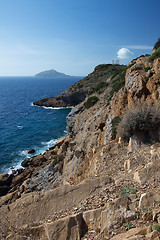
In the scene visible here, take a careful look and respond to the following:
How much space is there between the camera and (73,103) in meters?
67.6

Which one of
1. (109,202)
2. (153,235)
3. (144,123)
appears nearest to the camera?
(153,235)

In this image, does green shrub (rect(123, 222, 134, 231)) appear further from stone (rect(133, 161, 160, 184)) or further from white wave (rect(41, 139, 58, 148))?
white wave (rect(41, 139, 58, 148))

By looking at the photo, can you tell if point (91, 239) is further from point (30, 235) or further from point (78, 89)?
point (78, 89)

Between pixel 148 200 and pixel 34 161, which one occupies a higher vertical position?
pixel 148 200

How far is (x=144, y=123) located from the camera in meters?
9.07

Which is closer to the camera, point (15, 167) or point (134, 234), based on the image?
point (134, 234)

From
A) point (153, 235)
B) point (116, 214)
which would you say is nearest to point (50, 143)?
point (116, 214)

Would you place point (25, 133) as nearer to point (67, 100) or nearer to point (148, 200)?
point (67, 100)

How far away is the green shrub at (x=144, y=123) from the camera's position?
8.91 m

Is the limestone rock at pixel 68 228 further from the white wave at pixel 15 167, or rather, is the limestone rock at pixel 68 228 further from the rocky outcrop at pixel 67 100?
the rocky outcrop at pixel 67 100

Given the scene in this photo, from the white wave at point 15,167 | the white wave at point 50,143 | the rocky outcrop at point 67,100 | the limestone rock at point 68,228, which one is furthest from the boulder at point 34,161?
the rocky outcrop at point 67,100

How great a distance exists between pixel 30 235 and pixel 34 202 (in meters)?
1.53

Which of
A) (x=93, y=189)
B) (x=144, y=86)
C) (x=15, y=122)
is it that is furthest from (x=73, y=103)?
(x=93, y=189)

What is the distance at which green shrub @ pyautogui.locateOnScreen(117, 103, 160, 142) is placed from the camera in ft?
29.2
